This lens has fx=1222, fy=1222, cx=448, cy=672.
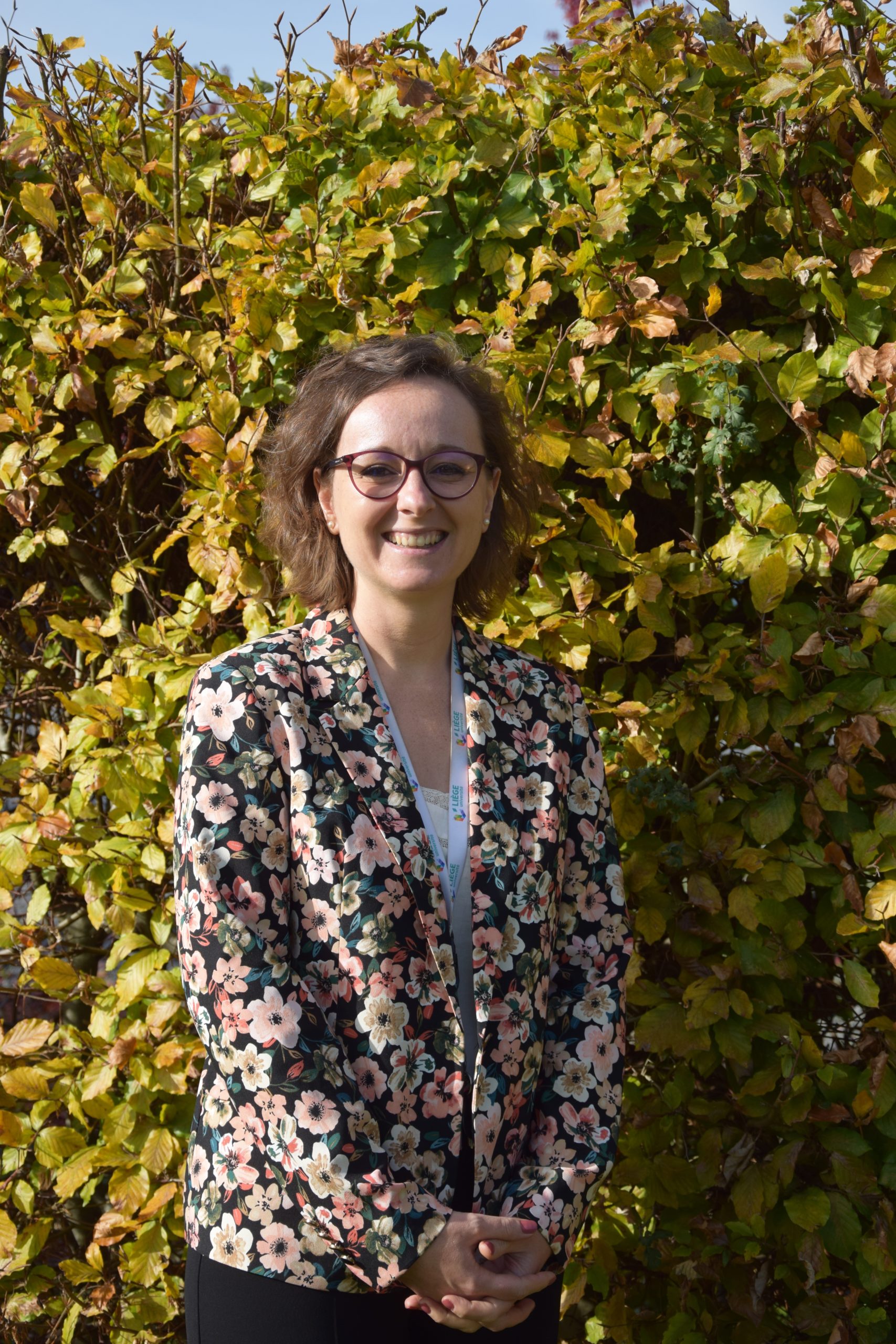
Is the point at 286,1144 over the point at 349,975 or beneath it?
beneath

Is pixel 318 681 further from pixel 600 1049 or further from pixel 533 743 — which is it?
pixel 600 1049

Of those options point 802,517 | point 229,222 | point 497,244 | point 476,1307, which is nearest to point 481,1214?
point 476,1307

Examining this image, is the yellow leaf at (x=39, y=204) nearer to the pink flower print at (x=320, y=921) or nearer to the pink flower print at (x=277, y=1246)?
the pink flower print at (x=320, y=921)

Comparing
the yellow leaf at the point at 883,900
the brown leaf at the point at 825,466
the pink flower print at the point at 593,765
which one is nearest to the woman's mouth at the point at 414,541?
the pink flower print at the point at 593,765

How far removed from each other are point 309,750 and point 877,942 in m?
1.11

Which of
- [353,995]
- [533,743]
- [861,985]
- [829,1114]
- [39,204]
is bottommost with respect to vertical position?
[829,1114]

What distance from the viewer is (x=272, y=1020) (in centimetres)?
150

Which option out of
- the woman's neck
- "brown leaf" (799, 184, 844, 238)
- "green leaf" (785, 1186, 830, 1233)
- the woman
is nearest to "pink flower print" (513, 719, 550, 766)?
the woman

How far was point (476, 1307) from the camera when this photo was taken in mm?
1521

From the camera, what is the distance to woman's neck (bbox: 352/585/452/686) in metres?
1.83

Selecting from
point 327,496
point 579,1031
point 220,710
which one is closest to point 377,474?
point 327,496

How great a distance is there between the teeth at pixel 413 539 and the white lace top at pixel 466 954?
410mm

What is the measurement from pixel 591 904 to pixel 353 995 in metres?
0.44

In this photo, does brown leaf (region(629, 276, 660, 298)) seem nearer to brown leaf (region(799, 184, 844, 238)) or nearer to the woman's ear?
brown leaf (region(799, 184, 844, 238))
